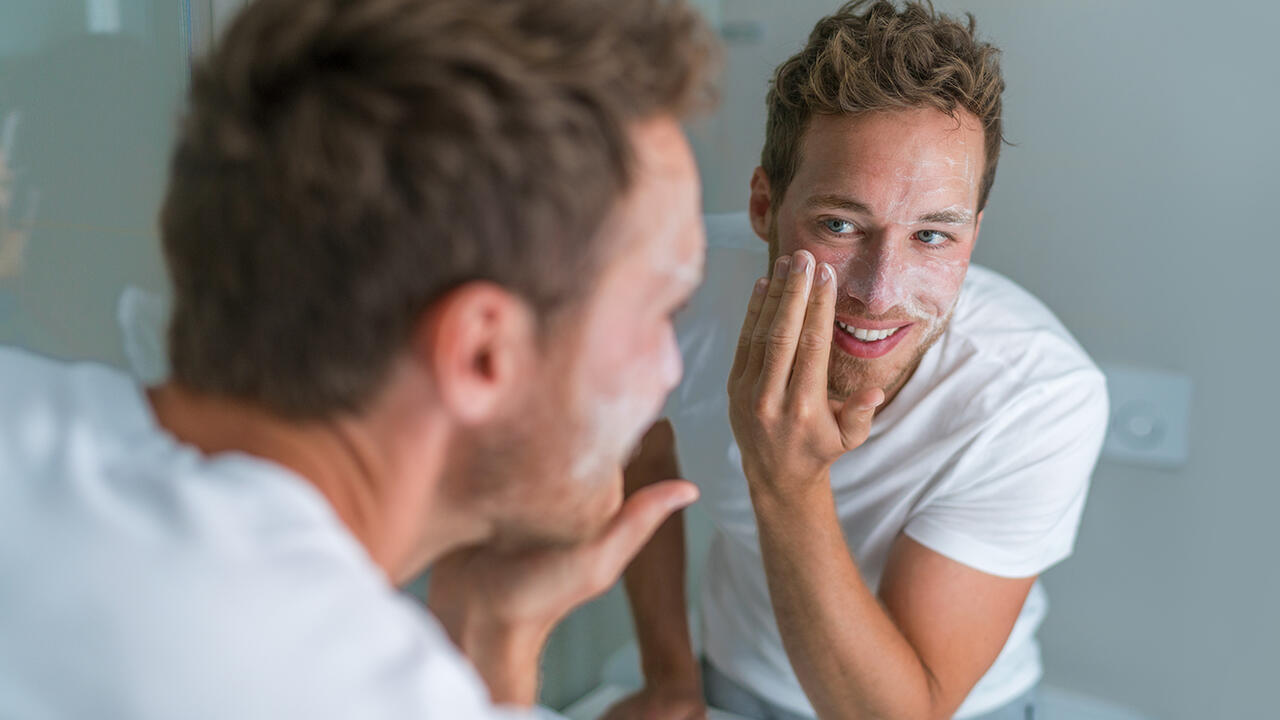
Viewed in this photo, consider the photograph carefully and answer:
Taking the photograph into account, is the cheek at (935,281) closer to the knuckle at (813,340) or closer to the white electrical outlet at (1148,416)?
the knuckle at (813,340)

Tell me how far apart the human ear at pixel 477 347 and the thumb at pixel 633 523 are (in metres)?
0.18

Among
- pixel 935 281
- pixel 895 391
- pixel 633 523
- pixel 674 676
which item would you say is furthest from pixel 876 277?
pixel 674 676

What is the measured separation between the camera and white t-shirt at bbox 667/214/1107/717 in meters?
0.98

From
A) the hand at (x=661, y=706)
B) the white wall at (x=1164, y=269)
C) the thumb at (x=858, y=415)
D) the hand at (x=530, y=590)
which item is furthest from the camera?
the white wall at (x=1164, y=269)

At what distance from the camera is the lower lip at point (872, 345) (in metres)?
1.00

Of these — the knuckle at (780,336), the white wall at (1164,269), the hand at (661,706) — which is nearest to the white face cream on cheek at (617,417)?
the knuckle at (780,336)

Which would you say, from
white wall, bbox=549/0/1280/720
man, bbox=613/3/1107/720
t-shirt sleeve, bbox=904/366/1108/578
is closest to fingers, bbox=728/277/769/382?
man, bbox=613/3/1107/720

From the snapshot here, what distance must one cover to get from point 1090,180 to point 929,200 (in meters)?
0.55

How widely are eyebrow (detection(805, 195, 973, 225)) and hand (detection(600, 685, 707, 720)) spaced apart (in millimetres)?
586

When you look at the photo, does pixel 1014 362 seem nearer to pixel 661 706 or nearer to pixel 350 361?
pixel 661 706

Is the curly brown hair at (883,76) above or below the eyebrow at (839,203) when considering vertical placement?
above

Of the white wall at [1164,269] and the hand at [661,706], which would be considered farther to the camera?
the white wall at [1164,269]

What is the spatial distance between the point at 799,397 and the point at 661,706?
1.53 feet

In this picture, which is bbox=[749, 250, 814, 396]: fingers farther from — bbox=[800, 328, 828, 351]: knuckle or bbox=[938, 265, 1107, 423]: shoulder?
bbox=[938, 265, 1107, 423]: shoulder
